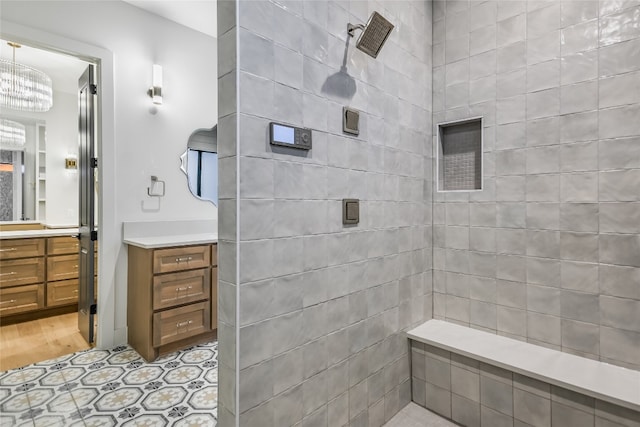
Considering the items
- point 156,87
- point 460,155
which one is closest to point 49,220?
point 156,87

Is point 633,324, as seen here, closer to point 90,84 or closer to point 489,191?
point 489,191

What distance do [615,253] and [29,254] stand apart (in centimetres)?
473

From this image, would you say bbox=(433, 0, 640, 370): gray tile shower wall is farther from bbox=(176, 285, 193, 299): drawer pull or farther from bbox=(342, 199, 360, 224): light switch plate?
bbox=(176, 285, 193, 299): drawer pull

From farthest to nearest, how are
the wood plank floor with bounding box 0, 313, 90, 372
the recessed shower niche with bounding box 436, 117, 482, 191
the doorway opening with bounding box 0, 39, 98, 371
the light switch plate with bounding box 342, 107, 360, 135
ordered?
1. the doorway opening with bounding box 0, 39, 98, 371
2. the wood plank floor with bounding box 0, 313, 90, 372
3. the recessed shower niche with bounding box 436, 117, 482, 191
4. the light switch plate with bounding box 342, 107, 360, 135

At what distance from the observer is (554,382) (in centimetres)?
147

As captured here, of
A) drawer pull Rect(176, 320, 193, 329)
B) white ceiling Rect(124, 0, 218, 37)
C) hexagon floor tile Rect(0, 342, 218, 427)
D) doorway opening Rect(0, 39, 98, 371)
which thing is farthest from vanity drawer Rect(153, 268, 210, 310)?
white ceiling Rect(124, 0, 218, 37)

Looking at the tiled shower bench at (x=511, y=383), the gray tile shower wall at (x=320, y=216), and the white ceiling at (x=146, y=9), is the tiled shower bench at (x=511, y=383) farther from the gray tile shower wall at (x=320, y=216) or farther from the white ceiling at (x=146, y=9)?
the white ceiling at (x=146, y=9)

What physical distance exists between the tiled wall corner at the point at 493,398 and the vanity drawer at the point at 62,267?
3.66m

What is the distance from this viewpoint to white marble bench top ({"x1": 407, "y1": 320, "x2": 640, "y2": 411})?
1389 mm

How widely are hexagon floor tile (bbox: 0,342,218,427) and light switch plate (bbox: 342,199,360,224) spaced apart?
135 cm

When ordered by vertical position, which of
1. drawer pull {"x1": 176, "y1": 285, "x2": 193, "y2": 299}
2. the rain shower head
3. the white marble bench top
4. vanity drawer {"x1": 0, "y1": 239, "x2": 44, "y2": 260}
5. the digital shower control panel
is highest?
the rain shower head

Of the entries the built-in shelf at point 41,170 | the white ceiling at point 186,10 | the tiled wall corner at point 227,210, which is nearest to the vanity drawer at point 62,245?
the built-in shelf at point 41,170

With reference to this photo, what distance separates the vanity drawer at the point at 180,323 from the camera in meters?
2.41

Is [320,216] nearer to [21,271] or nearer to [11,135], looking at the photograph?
[21,271]
